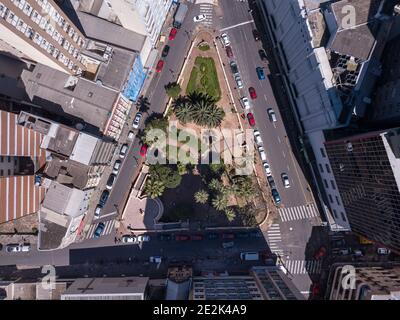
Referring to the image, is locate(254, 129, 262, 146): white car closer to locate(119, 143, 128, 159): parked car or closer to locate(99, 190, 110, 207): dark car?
locate(119, 143, 128, 159): parked car

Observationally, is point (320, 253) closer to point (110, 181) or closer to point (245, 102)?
point (245, 102)

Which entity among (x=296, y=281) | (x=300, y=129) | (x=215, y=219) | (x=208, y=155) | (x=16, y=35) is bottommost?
(x=296, y=281)

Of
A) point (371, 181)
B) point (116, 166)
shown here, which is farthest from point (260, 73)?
point (116, 166)

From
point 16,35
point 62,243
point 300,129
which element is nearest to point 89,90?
point 16,35

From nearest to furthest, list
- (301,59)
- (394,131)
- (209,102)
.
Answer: (394,131)
(301,59)
(209,102)

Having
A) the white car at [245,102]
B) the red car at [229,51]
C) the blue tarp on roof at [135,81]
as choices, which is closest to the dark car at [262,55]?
the red car at [229,51]

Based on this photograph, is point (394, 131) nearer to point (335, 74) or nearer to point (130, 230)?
point (335, 74)

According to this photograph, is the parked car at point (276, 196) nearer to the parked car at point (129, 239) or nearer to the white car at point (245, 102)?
the white car at point (245, 102)
